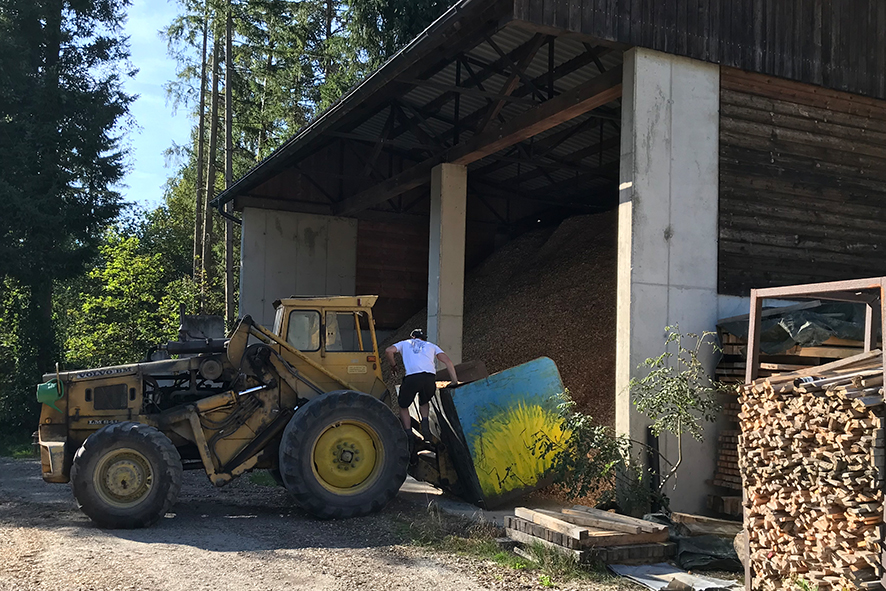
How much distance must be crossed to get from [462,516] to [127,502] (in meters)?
3.33

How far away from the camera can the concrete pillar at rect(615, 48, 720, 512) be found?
29.8 ft

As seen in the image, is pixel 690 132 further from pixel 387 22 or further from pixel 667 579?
pixel 387 22

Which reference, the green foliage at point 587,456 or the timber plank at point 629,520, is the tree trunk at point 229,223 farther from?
the timber plank at point 629,520

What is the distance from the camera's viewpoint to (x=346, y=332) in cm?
973

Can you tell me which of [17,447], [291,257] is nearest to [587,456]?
[291,257]

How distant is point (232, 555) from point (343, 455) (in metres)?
1.97

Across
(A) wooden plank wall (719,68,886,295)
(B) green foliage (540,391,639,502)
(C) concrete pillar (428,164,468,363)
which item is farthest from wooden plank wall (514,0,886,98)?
(C) concrete pillar (428,164,468,363)

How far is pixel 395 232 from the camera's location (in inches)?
846

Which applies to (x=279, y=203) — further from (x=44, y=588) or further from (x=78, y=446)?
(x=44, y=588)

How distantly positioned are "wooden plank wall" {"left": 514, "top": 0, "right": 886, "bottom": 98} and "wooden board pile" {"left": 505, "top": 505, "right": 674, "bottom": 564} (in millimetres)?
5143

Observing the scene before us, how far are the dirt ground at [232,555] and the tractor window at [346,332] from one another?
1.87 meters

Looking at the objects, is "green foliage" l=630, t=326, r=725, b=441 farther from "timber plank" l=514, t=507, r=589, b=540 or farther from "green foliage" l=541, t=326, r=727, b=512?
"timber plank" l=514, t=507, r=589, b=540

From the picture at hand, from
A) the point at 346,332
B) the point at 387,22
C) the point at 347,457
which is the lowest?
the point at 347,457

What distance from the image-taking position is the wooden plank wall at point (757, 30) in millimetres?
9258
